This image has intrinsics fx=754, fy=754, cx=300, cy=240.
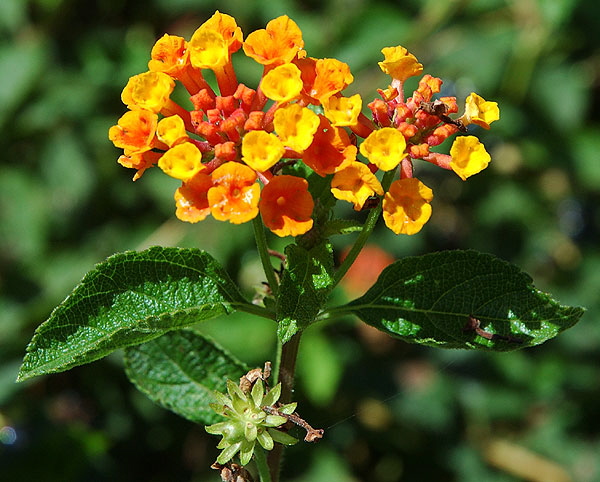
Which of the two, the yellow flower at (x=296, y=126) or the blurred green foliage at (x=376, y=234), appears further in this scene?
the blurred green foliage at (x=376, y=234)

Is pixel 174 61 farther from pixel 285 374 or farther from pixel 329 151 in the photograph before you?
pixel 285 374

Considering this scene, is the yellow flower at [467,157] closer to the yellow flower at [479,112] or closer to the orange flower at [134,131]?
the yellow flower at [479,112]

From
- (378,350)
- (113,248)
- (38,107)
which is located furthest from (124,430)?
(38,107)

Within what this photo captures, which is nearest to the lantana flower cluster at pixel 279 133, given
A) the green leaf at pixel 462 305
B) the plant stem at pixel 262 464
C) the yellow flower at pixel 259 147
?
the yellow flower at pixel 259 147

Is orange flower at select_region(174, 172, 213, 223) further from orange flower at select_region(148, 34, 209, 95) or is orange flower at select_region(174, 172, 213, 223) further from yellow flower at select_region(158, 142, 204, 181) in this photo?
orange flower at select_region(148, 34, 209, 95)

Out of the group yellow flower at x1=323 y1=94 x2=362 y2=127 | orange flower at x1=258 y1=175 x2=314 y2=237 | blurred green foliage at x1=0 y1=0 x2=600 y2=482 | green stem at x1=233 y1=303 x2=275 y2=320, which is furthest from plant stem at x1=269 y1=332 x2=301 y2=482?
blurred green foliage at x1=0 y1=0 x2=600 y2=482

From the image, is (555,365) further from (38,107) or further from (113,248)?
(38,107)

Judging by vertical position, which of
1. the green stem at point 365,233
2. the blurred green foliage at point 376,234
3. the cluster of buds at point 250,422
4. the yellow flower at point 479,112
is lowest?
the blurred green foliage at point 376,234
